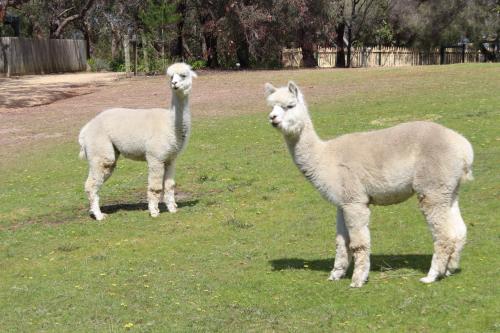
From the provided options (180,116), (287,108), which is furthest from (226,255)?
(180,116)

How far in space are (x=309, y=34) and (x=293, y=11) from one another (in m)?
3.27

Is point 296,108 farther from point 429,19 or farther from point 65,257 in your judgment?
point 429,19

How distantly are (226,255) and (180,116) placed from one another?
323cm

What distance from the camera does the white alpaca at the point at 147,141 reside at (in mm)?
12125

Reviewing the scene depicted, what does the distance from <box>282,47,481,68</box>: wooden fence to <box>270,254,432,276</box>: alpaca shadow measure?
45.7 meters

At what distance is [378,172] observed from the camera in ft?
25.2

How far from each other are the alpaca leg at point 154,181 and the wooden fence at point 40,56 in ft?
116

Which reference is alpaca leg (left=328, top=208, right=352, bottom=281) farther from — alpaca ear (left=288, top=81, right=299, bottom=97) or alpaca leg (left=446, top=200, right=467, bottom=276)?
alpaca ear (left=288, top=81, right=299, bottom=97)

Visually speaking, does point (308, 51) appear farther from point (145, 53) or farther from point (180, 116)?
point (180, 116)

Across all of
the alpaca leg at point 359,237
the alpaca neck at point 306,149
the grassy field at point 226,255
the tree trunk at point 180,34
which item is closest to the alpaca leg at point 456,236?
the grassy field at point 226,255

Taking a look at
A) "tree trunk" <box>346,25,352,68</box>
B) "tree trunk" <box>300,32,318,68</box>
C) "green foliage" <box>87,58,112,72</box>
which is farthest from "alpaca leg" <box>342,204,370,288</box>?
"green foliage" <box>87,58,112,72</box>

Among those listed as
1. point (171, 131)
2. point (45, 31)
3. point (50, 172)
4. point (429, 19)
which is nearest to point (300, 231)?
point (171, 131)

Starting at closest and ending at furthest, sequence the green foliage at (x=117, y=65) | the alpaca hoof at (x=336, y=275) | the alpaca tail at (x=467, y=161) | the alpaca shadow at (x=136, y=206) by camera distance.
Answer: the alpaca tail at (x=467, y=161), the alpaca hoof at (x=336, y=275), the alpaca shadow at (x=136, y=206), the green foliage at (x=117, y=65)

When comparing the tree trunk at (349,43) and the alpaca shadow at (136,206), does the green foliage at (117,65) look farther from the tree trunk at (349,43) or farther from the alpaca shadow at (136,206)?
the alpaca shadow at (136,206)
